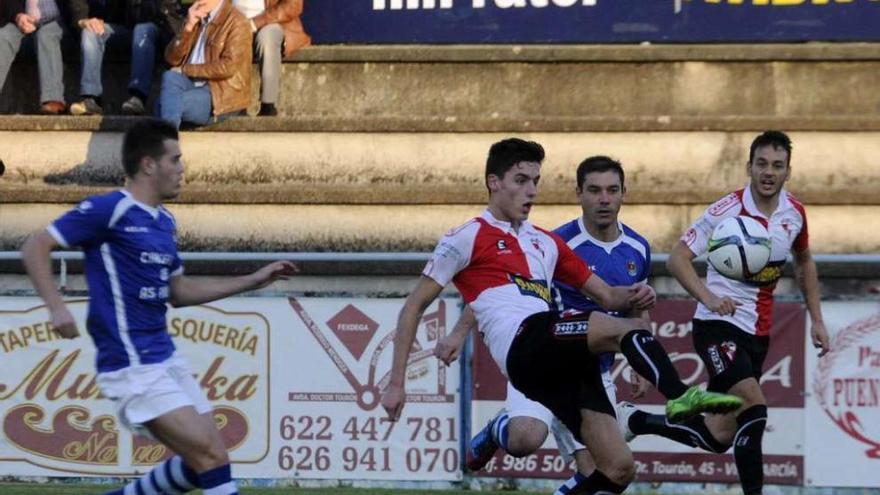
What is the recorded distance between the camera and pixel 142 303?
23.9 feet

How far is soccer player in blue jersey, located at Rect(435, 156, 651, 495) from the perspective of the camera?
352 inches

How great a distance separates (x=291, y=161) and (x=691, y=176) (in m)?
3.25

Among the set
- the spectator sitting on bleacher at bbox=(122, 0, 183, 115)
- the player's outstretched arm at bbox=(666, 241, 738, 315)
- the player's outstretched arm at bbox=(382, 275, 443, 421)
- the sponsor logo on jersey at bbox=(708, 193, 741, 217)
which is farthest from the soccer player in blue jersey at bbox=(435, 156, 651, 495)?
the spectator sitting on bleacher at bbox=(122, 0, 183, 115)

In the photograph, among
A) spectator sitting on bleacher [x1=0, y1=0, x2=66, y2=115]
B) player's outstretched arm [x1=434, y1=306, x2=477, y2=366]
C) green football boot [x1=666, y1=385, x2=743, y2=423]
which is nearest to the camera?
green football boot [x1=666, y1=385, x2=743, y2=423]

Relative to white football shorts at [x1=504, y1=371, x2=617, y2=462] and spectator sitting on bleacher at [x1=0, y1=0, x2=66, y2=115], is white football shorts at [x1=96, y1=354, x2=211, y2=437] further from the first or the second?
spectator sitting on bleacher at [x1=0, y1=0, x2=66, y2=115]

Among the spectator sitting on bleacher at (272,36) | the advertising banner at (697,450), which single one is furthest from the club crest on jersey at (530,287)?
the spectator sitting on bleacher at (272,36)

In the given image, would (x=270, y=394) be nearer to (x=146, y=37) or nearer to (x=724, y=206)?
(x=724, y=206)

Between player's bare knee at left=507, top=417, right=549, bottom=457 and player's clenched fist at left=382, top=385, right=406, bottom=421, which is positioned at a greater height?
player's clenched fist at left=382, top=385, right=406, bottom=421

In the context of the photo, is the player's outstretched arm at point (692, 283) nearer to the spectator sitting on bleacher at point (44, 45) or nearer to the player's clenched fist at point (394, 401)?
the player's clenched fist at point (394, 401)

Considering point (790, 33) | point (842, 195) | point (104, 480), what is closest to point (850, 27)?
point (790, 33)

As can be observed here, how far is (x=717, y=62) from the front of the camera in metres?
13.8

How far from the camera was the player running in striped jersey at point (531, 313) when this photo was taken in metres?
7.22

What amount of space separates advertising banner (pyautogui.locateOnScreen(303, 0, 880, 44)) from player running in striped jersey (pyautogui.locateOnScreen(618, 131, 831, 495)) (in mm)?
4696

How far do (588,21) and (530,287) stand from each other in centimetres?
667
